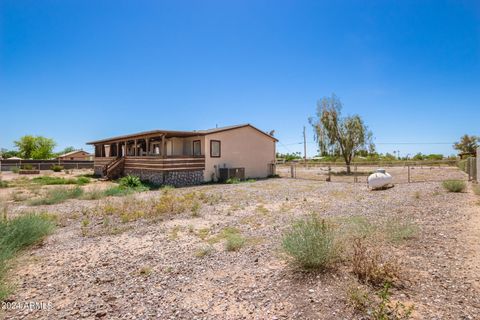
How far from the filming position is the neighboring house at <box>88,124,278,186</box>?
1641 cm

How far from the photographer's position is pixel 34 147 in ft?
184

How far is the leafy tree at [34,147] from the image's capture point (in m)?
54.5

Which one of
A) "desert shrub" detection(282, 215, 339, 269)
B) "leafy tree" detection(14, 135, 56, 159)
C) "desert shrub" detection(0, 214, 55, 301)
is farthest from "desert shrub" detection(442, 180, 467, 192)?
"leafy tree" detection(14, 135, 56, 159)

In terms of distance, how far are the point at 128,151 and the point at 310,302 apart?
1014 inches

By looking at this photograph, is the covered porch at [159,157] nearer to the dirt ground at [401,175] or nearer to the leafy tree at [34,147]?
the dirt ground at [401,175]

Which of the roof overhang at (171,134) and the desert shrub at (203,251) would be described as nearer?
the desert shrub at (203,251)

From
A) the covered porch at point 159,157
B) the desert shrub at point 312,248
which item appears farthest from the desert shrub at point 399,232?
the covered porch at point 159,157

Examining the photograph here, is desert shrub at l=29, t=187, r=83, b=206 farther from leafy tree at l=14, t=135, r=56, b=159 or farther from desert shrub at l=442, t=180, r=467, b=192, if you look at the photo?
leafy tree at l=14, t=135, r=56, b=159

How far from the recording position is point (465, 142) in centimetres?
4212

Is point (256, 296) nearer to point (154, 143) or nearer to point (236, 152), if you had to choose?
point (236, 152)

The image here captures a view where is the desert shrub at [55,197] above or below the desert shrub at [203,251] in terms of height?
above

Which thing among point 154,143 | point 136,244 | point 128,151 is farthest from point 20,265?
point 128,151

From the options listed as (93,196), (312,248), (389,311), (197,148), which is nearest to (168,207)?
(93,196)

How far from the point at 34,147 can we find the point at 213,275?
2737 inches
